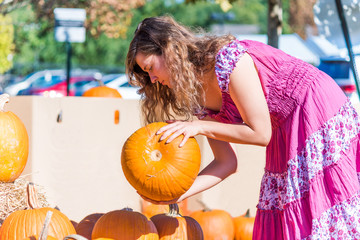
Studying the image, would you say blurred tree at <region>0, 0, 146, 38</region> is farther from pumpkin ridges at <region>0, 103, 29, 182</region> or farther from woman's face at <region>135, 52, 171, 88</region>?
woman's face at <region>135, 52, 171, 88</region>

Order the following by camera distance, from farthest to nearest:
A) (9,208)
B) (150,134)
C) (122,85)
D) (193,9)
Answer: (193,9), (122,85), (9,208), (150,134)

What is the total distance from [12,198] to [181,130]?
69.3 inches

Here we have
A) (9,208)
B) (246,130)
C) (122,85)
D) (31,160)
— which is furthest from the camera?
(122,85)

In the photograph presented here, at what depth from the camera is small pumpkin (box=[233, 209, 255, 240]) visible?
154 inches

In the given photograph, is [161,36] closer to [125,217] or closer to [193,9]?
[125,217]

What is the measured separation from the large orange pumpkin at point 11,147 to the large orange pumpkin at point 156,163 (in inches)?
60.1

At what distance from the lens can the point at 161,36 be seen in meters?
2.14

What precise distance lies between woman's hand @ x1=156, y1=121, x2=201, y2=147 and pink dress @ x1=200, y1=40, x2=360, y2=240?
0.21m

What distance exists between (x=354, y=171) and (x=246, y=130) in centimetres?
50

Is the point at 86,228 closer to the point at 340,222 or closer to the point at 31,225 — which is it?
the point at 31,225

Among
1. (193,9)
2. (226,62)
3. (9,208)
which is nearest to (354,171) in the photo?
(226,62)

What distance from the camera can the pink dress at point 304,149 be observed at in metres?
2.08

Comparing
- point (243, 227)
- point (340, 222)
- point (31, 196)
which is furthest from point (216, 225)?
point (340, 222)

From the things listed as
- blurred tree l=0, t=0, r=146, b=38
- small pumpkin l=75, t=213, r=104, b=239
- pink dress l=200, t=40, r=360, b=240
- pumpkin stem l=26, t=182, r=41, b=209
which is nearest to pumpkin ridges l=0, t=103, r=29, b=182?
pumpkin stem l=26, t=182, r=41, b=209
